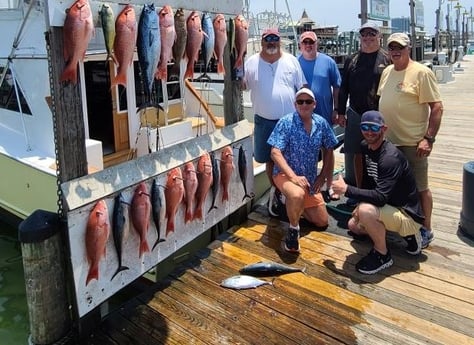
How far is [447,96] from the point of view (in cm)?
1434

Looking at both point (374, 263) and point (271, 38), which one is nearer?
point (374, 263)

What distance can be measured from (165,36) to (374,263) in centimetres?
219

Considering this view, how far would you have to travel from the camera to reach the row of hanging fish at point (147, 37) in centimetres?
243

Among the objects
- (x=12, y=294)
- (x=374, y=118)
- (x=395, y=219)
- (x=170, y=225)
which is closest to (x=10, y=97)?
(x=12, y=294)

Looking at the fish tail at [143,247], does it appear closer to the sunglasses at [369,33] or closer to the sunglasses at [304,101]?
the sunglasses at [304,101]

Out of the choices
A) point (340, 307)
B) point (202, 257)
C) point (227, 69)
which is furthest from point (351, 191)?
point (227, 69)

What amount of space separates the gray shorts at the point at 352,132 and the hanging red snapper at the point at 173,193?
5.55 feet

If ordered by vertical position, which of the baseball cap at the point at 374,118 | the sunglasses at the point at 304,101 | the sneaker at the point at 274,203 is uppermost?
the sunglasses at the point at 304,101

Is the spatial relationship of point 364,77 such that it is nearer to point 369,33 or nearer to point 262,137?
point 369,33

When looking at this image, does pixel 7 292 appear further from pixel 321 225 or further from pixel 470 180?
pixel 470 180

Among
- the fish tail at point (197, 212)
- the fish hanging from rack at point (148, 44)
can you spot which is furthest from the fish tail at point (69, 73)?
the fish tail at point (197, 212)

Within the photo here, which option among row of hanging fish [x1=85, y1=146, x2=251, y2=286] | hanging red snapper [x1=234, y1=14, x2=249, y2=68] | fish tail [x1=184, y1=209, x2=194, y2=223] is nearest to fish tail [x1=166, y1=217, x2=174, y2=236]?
row of hanging fish [x1=85, y1=146, x2=251, y2=286]

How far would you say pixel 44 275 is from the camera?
269 cm

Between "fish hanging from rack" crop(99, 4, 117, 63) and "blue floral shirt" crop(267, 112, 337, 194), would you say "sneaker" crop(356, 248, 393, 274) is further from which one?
"fish hanging from rack" crop(99, 4, 117, 63)
